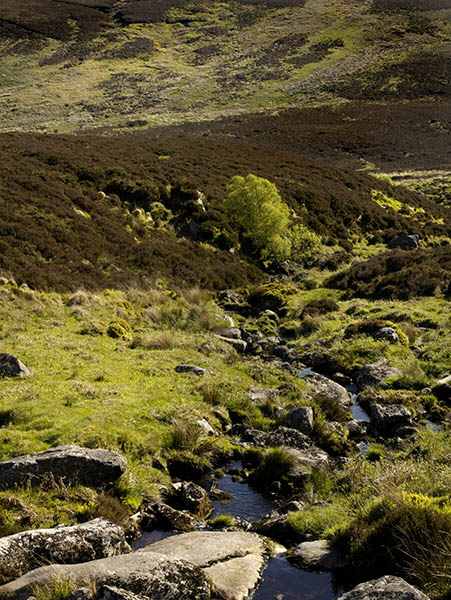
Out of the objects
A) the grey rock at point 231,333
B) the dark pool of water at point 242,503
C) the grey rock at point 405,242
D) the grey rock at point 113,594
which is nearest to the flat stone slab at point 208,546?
the dark pool of water at point 242,503

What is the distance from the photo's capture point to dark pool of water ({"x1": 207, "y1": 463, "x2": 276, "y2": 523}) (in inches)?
460

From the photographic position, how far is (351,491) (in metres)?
11.6

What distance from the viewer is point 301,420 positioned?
1560 cm

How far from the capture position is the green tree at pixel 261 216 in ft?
128

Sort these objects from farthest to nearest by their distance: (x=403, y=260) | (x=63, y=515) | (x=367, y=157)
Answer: (x=367, y=157)
(x=403, y=260)
(x=63, y=515)

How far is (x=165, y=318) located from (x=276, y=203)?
18.7 m

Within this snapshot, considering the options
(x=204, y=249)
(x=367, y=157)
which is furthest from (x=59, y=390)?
(x=367, y=157)

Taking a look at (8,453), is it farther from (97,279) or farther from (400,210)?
(400,210)

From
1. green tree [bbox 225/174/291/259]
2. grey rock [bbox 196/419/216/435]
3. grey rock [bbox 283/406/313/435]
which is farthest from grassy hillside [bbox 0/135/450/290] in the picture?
grey rock [bbox 283/406/313/435]

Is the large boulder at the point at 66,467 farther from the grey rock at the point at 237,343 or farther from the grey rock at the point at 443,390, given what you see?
the grey rock at the point at 237,343

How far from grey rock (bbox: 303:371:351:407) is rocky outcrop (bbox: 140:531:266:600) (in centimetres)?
853

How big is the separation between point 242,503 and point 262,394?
604 cm

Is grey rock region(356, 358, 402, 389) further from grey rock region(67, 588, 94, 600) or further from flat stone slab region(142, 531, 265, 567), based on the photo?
grey rock region(67, 588, 94, 600)

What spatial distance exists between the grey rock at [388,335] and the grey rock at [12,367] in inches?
612
